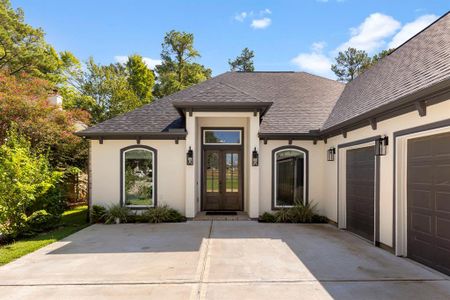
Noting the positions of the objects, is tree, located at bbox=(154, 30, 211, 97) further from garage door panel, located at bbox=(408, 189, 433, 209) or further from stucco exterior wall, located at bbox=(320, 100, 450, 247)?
garage door panel, located at bbox=(408, 189, 433, 209)

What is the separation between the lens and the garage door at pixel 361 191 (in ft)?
24.9

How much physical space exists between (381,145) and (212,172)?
249 inches

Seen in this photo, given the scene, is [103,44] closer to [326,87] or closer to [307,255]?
[326,87]

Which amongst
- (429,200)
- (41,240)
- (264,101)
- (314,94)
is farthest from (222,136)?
(429,200)

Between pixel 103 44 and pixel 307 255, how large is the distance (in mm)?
19225

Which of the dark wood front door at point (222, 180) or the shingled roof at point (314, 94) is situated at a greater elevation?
the shingled roof at point (314, 94)

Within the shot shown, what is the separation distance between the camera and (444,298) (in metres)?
4.16

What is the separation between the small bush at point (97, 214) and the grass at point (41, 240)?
276 mm

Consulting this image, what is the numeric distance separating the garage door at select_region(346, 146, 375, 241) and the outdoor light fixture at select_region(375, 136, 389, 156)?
54cm

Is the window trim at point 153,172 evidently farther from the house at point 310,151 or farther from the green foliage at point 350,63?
the green foliage at point 350,63

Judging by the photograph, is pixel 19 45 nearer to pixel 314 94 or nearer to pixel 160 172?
pixel 160 172

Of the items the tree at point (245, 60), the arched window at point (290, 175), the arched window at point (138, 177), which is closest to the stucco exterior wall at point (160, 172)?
the arched window at point (138, 177)

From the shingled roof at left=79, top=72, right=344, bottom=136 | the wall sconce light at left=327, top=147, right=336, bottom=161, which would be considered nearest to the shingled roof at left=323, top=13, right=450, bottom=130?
the wall sconce light at left=327, top=147, right=336, bottom=161

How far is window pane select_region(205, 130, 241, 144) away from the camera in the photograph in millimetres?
11711
